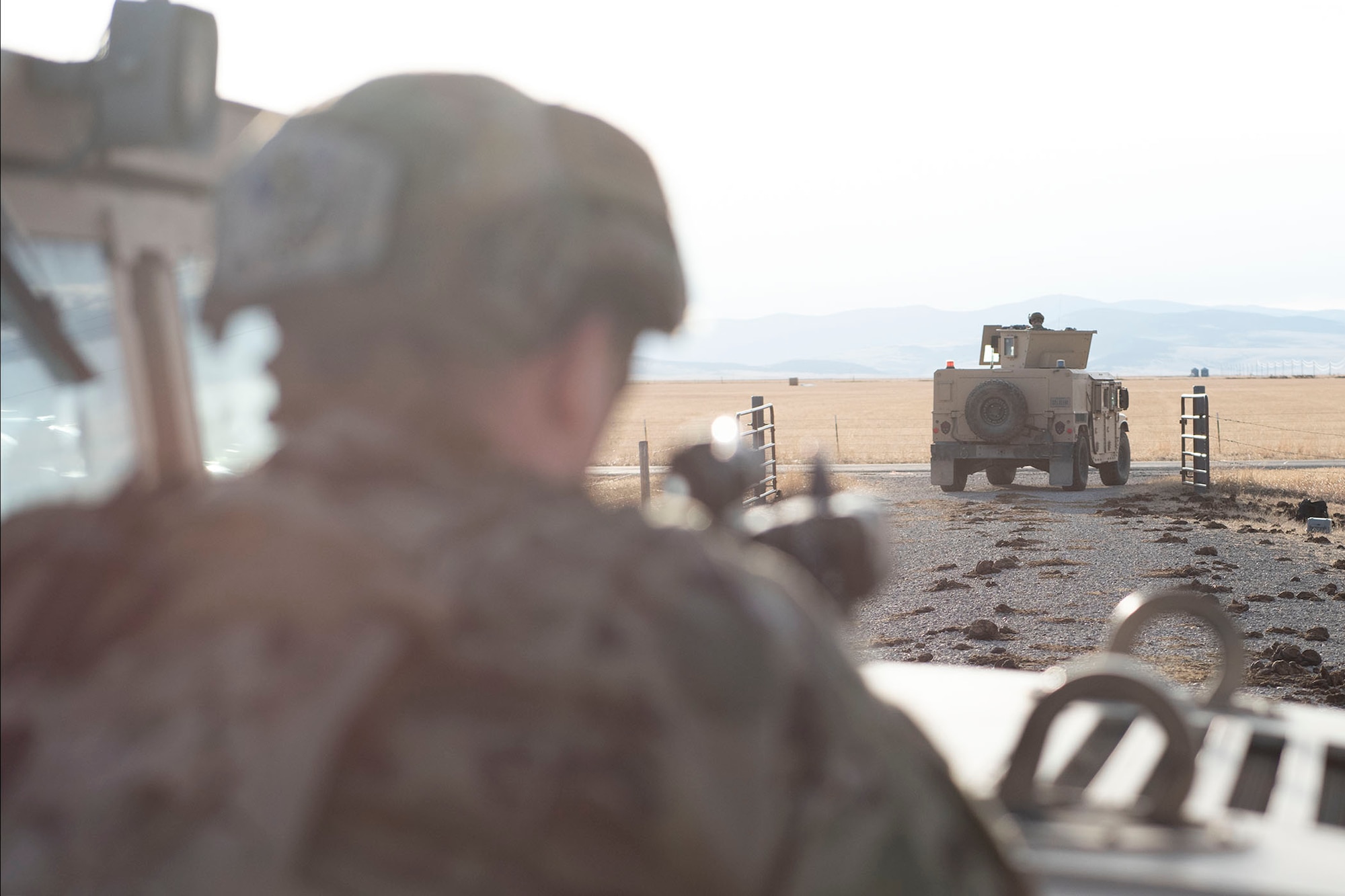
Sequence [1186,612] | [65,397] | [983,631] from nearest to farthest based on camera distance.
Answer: [1186,612] < [65,397] < [983,631]

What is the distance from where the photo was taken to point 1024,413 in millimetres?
16766

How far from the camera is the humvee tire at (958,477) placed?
17562mm

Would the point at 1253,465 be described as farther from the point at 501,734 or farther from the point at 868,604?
the point at 501,734

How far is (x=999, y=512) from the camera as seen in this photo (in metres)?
15.2

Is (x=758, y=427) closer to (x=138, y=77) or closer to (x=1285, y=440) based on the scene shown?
(x=138, y=77)

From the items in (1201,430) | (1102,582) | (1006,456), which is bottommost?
(1102,582)

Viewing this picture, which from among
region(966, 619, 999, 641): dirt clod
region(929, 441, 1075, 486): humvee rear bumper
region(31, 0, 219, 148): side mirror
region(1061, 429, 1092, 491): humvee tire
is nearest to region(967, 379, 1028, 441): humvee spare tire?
region(929, 441, 1075, 486): humvee rear bumper

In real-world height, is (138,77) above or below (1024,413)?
above

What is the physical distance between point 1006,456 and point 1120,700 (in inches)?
623

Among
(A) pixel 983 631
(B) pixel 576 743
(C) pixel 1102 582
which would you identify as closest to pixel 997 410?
(C) pixel 1102 582

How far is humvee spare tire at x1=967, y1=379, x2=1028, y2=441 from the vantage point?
1673 cm

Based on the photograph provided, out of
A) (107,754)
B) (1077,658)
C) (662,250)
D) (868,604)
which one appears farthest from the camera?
(868,604)

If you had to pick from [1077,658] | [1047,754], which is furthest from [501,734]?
[1077,658]

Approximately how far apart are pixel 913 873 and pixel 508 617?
0.37m
